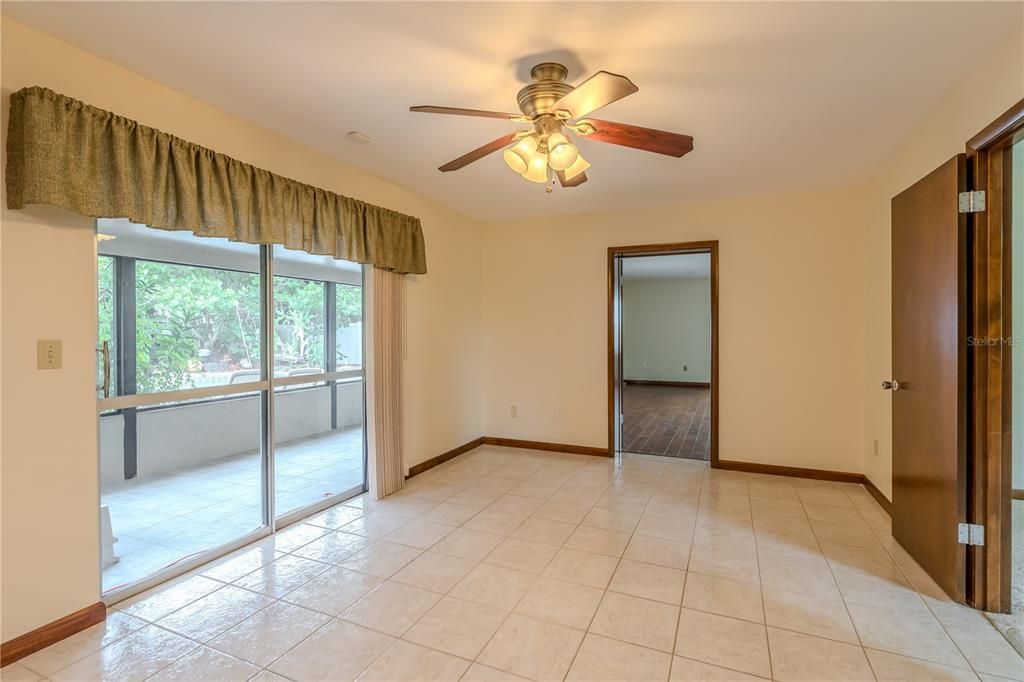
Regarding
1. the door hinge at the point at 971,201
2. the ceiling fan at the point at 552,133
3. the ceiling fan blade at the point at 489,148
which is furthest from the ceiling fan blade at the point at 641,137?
the door hinge at the point at 971,201

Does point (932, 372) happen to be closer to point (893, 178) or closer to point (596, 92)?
point (893, 178)

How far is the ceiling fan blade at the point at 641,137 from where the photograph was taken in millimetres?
1962

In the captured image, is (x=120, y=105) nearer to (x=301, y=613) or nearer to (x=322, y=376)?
(x=322, y=376)

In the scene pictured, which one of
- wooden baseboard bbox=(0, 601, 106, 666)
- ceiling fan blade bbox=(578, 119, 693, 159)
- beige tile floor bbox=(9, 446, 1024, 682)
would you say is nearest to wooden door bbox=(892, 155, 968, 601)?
beige tile floor bbox=(9, 446, 1024, 682)

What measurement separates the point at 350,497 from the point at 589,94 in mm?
3118

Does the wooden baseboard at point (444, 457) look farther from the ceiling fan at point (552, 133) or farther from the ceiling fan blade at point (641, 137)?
the ceiling fan blade at point (641, 137)

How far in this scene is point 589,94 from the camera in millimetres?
1699

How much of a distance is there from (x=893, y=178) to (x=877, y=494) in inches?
86.5

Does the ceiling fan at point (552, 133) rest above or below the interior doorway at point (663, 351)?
above

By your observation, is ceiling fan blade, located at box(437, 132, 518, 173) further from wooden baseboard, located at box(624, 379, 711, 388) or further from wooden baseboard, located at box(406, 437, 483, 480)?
wooden baseboard, located at box(624, 379, 711, 388)

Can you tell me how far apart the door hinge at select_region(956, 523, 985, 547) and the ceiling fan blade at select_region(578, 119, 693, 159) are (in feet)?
6.77

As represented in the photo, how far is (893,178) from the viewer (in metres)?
3.10

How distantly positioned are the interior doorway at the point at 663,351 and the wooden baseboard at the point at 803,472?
16 centimetres

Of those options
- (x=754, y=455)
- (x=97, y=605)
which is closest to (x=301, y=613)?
(x=97, y=605)
